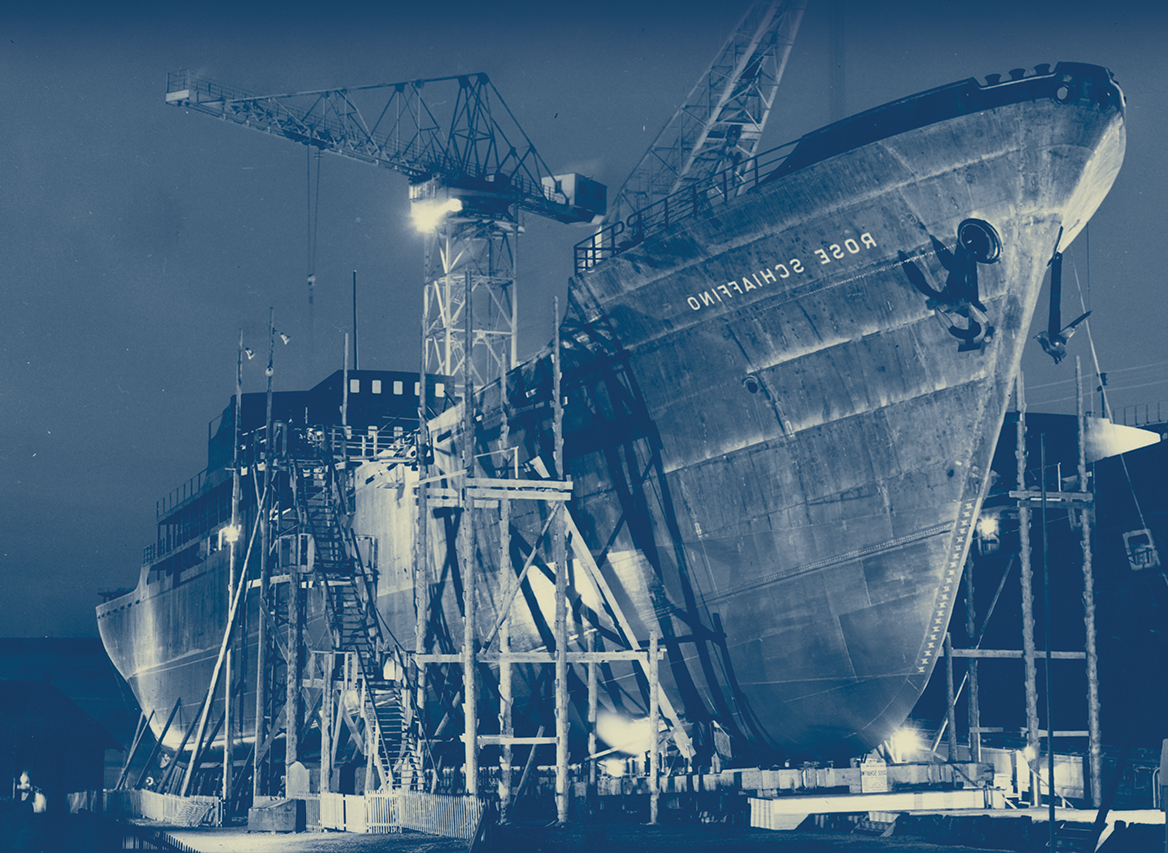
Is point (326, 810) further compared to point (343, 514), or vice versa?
point (343, 514)

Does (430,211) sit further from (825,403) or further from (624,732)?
(825,403)

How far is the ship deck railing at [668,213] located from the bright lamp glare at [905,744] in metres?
10.9

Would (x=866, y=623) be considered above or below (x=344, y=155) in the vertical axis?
below

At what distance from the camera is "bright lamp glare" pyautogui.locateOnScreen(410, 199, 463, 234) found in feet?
177

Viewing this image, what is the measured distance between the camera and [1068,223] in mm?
26234

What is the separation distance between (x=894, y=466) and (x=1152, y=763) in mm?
11222

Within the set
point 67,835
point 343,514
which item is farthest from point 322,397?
point 67,835

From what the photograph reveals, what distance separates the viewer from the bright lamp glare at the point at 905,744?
30.6 meters

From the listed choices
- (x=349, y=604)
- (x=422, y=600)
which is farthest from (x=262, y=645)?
(x=422, y=600)

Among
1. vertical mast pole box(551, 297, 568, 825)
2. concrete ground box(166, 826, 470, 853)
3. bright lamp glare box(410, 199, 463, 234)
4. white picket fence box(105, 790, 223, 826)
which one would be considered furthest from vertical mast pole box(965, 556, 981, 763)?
bright lamp glare box(410, 199, 463, 234)

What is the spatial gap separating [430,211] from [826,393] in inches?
1202

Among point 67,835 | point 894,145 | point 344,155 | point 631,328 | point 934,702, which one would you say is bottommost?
point 67,835

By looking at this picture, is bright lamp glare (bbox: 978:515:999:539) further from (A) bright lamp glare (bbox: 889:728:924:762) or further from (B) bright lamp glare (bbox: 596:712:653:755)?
(B) bright lamp glare (bbox: 596:712:653:755)

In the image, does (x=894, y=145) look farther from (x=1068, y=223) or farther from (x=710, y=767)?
(x=710, y=767)
